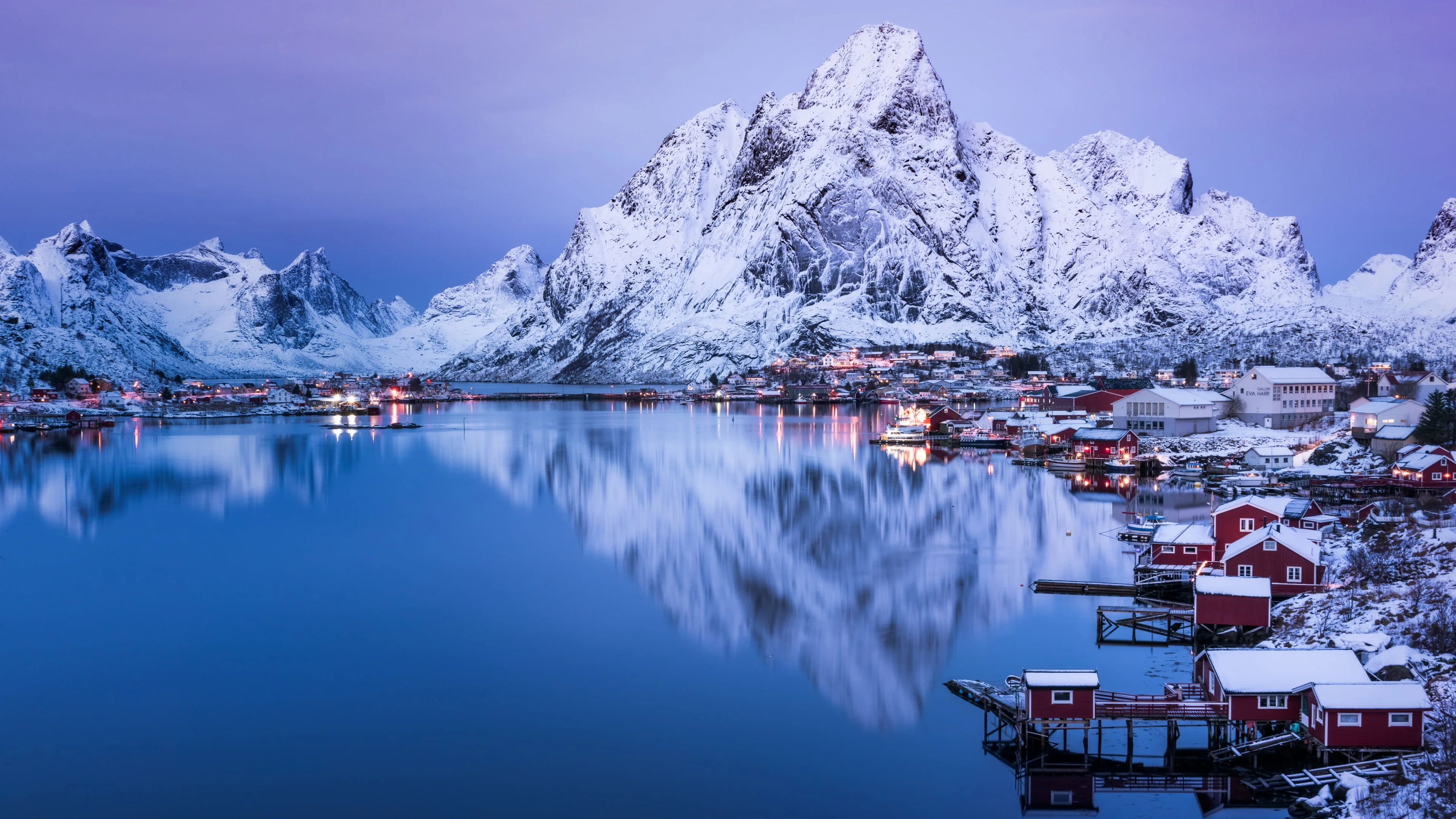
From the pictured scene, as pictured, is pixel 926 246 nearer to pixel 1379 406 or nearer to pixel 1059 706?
pixel 1379 406

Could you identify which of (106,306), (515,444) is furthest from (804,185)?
(515,444)

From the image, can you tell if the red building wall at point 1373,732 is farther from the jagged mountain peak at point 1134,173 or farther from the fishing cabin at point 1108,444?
the jagged mountain peak at point 1134,173

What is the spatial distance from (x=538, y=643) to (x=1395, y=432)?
3567cm

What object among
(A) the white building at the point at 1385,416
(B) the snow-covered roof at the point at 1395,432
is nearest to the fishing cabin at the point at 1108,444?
(A) the white building at the point at 1385,416

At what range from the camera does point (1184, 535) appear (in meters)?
25.3

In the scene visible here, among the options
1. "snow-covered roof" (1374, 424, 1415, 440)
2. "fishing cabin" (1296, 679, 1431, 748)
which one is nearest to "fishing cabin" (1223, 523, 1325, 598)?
"fishing cabin" (1296, 679, 1431, 748)

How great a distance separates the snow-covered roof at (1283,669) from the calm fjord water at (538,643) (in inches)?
88.9

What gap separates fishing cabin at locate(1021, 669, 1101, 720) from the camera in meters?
15.3

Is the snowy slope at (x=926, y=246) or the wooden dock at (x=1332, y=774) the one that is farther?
the snowy slope at (x=926, y=246)

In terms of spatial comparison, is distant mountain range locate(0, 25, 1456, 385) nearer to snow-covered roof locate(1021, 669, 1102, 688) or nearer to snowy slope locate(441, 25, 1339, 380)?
snowy slope locate(441, 25, 1339, 380)

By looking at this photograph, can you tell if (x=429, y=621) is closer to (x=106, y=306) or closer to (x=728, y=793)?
(x=728, y=793)

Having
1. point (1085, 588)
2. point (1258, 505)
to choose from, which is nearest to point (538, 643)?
point (1085, 588)

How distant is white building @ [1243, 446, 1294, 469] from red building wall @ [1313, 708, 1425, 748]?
105 ft

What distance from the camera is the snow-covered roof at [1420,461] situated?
35344 millimetres
